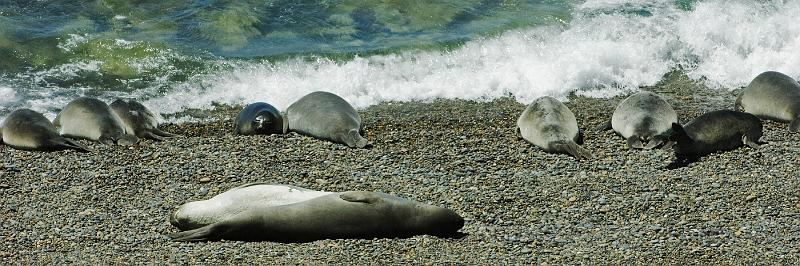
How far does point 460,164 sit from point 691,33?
636cm

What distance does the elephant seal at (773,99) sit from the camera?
1118cm

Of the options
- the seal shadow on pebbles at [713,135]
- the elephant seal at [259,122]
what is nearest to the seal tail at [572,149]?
the seal shadow on pebbles at [713,135]

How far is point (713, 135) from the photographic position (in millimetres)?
9969

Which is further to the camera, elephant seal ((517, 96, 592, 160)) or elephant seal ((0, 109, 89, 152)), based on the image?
elephant seal ((0, 109, 89, 152))

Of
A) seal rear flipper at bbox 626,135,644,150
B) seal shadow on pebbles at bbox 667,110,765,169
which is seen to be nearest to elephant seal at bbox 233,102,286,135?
seal rear flipper at bbox 626,135,644,150

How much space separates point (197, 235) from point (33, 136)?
3384 mm

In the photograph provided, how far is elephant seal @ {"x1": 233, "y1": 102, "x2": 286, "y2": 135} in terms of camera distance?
10672 mm

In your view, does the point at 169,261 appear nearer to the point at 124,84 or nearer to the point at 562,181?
the point at 562,181

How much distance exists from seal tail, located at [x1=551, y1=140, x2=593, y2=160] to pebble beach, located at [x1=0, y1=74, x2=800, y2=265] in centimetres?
9

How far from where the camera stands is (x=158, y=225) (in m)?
7.98

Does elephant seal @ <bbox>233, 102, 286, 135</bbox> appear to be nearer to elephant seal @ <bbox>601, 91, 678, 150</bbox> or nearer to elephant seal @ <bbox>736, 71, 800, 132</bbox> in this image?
elephant seal @ <bbox>601, 91, 678, 150</bbox>

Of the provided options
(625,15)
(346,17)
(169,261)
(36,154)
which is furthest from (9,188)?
(625,15)

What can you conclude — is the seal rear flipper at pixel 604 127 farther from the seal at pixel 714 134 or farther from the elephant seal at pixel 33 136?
the elephant seal at pixel 33 136

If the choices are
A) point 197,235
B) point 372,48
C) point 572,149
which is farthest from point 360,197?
point 372,48
